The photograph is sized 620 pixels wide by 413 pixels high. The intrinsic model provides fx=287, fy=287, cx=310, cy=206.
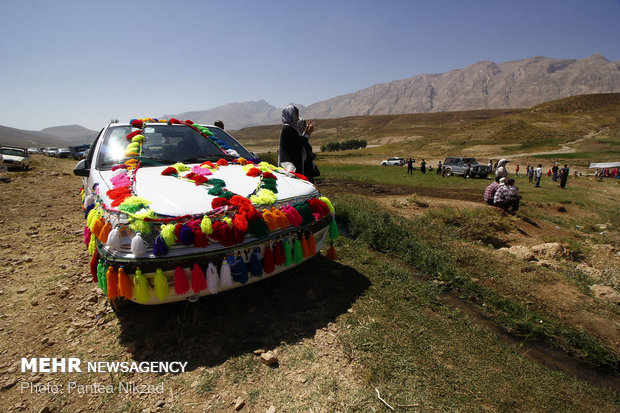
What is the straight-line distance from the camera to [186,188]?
2635mm

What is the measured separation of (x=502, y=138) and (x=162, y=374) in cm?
5626

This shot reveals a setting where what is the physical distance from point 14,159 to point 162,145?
18518 millimetres

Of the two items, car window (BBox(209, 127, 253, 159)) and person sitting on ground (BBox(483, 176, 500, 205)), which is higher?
car window (BBox(209, 127, 253, 159))

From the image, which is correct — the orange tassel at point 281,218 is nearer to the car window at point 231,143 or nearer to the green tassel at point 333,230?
the green tassel at point 333,230

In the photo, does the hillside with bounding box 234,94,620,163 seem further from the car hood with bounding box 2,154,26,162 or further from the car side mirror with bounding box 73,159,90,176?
the car hood with bounding box 2,154,26,162

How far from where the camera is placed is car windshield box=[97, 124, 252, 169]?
3434 mm

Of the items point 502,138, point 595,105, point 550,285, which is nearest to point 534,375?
point 550,285

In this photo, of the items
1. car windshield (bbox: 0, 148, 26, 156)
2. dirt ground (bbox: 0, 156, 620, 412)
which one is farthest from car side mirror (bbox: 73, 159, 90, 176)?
car windshield (bbox: 0, 148, 26, 156)

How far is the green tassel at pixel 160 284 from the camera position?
2.07 meters

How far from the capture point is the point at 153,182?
2.73 metres

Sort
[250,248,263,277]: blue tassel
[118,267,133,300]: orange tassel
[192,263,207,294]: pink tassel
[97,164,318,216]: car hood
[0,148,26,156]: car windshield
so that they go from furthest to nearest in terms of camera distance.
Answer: [0,148,26,156]: car windshield, [250,248,263,277]: blue tassel, [97,164,318,216]: car hood, [192,263,207,294]: pink tassel, [118,267,133,300]: orange tassel

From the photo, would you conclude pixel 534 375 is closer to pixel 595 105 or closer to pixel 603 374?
pixel 603 374

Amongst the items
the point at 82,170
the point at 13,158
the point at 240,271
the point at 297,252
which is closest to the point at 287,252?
the point at 297,252

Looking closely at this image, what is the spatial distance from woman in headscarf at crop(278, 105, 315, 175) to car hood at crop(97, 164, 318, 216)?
4.01 ft
